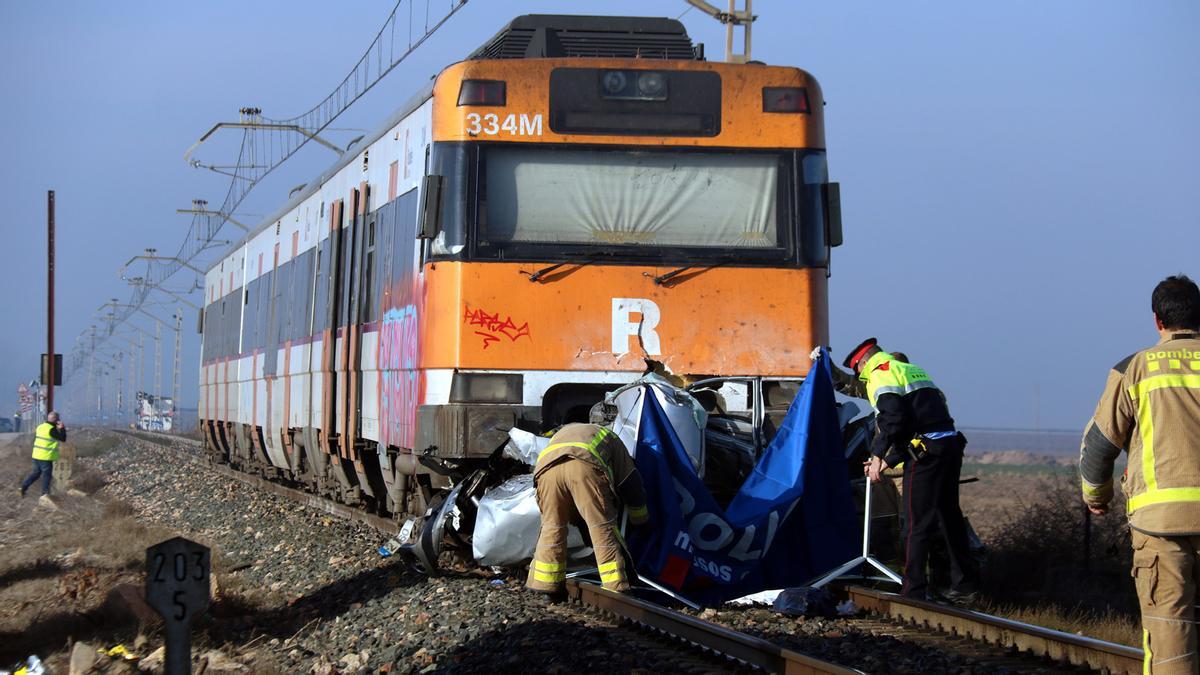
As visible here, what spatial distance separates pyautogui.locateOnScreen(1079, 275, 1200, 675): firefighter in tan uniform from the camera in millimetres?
5004

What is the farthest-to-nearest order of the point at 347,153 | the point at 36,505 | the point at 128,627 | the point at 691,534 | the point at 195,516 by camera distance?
1. the point at 36,505
2. the point at 195,516
3. the point at 347,153
4. the point at 128,627
5. the point at 691,534

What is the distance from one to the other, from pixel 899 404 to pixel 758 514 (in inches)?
42.9

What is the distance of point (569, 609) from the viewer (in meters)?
8.33

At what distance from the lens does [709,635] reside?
6852mm

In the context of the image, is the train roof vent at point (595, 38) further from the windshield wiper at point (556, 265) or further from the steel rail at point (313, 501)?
the steel rail at point (313, 501)

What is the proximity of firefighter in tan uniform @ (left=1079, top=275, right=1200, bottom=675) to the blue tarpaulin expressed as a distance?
3.79 meters

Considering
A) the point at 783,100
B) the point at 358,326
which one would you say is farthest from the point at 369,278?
the point at 783,100

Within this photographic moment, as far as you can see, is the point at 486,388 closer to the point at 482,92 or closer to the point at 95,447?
the point at 482,92

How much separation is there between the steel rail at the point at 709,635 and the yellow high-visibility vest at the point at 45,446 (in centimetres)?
1880

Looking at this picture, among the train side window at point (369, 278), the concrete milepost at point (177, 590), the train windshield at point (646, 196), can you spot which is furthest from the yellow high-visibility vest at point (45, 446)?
the concrete milepost at point (177, 590)

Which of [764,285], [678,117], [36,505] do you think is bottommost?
[36,505]

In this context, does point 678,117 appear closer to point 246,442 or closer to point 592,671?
point 592,671

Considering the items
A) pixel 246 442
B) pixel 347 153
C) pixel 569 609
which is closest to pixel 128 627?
pixel 569 609

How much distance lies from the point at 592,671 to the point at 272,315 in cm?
1404
